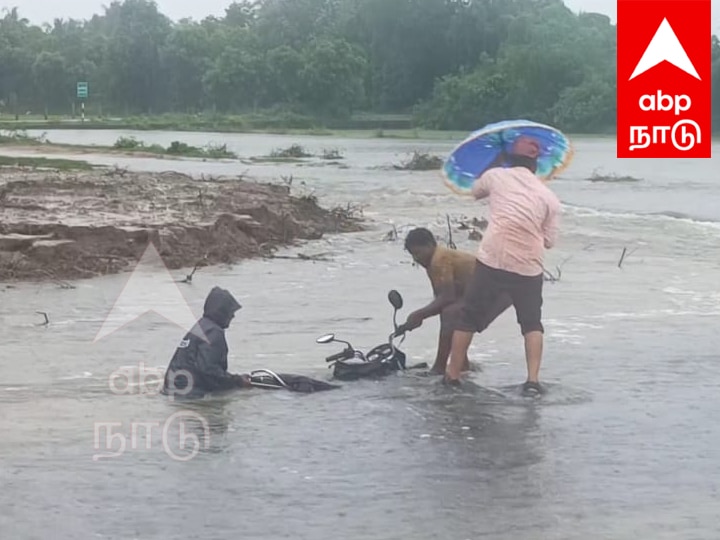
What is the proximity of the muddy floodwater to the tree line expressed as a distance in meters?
68.9

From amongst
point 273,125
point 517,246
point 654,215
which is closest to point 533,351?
point 517,246

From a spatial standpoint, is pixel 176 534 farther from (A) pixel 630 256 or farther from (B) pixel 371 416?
(A) pixel 630 256

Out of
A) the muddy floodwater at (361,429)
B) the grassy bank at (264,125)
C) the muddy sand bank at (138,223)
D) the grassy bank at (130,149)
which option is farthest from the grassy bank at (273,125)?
the muddy floodwater at (361,429)

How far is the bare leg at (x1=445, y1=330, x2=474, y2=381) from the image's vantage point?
8.88 m

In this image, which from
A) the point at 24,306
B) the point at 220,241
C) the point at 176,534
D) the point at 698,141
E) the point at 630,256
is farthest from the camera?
the point at 698,141

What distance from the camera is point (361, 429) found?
789 cm

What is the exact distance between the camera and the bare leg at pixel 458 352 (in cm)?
888

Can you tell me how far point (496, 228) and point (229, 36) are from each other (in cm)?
10394

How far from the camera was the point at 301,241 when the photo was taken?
19562mm

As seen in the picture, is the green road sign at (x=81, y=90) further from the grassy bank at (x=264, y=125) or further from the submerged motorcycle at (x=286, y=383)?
the submerged motorcycle at (x=286, y=383)

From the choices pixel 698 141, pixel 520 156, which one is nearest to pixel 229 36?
pixel 698 141

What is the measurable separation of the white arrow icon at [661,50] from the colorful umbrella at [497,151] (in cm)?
825

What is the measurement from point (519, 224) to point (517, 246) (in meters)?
0.14

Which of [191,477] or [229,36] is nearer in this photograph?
[191,477]
